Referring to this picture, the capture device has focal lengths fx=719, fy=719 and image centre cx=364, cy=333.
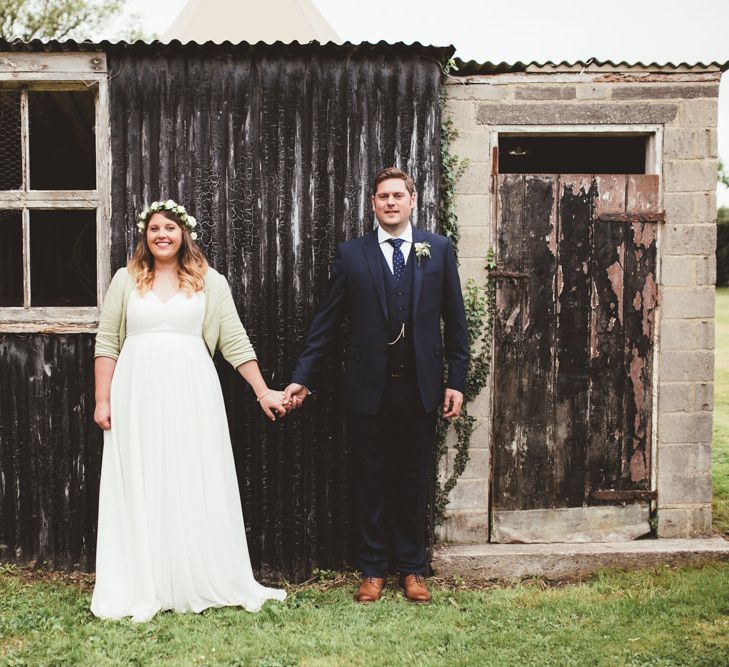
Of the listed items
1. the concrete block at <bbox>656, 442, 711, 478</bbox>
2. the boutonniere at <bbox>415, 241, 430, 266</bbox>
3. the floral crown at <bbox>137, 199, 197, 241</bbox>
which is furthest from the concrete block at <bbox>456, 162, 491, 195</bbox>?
the concrete block at <bbox>656, 442, 711, 478</bbox>

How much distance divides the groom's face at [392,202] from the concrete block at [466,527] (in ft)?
6.32

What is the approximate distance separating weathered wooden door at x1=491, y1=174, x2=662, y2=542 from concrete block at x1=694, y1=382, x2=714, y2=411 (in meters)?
0.30

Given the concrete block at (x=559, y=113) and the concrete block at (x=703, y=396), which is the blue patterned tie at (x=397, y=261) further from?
the concrete block at (x=703, y=396)

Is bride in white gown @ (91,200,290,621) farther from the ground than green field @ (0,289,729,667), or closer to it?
farther from the ground

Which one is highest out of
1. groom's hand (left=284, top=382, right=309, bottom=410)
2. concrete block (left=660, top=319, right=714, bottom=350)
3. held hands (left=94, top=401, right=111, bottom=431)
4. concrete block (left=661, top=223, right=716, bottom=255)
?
concrete block (left=661, top=223, right=716, bottom=255)

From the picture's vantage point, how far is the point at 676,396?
4574 millimetres

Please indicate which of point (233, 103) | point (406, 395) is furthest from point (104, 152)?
point (406, 395)

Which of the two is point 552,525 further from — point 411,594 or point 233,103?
point 233,103

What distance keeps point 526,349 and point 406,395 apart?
1092 millimetres

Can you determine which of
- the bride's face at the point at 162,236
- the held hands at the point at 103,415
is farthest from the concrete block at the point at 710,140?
the held hands at the point at 103,415

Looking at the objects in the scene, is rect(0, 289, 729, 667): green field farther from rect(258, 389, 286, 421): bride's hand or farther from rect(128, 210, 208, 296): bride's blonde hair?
rect(128, 210, 208, 296): bride's blonde hair

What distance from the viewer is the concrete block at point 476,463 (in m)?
4.56

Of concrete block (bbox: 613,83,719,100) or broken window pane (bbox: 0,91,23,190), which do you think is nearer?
concrete block (bbox: 613,83,719,100)

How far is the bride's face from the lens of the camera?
3.70 metres
